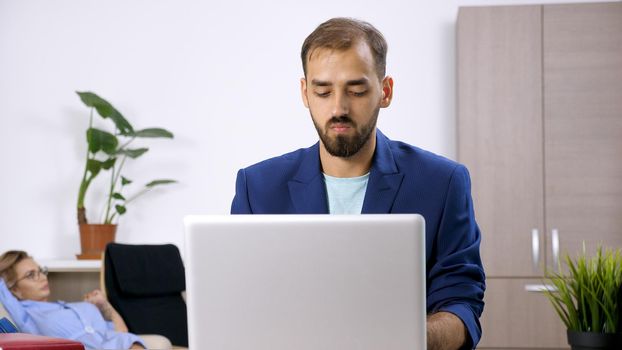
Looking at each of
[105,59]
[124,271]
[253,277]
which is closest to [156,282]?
[124,271]

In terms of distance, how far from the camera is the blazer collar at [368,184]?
189 cm

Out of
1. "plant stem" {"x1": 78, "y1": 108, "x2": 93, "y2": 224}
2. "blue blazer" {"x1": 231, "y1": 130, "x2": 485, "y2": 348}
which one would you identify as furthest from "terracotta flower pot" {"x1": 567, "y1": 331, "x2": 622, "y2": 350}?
"plant stem" {"x1": 78, "y1": 108, "x2": 93, "y2": 224}

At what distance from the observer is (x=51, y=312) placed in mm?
4703

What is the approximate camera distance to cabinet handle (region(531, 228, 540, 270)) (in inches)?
209

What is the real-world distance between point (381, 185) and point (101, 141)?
3.92 metres

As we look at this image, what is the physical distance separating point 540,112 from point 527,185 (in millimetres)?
424

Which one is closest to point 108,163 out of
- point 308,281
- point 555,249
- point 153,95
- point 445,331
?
point 153,95

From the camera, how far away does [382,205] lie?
1.89 meters

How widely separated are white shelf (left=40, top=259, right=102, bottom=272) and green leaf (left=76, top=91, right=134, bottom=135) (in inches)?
32.2

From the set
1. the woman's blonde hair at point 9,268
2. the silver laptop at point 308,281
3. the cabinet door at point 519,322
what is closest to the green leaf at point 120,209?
the woman's blonde hair at point 9,268

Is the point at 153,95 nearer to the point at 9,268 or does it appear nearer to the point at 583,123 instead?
the point at 9,268

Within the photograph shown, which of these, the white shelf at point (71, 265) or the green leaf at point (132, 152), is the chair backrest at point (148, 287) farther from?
the green leaf at point (132, 152)

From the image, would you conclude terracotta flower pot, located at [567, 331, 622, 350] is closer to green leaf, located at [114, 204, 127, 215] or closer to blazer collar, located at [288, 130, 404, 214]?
blazer collar, located at [288, 130, 404, 214]

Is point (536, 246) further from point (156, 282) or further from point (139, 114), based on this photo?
point (139, 114)
